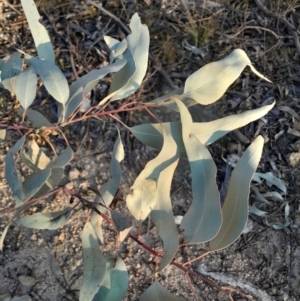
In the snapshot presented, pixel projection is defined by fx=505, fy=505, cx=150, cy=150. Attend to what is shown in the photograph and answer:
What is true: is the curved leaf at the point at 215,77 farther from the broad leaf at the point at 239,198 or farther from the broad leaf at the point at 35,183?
the broad leaf at the point at 35,183

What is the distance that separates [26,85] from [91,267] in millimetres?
441

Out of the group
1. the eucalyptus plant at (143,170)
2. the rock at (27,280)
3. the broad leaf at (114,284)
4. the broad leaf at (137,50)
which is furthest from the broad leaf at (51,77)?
the rock at (27,280)

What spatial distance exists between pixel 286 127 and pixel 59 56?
0.79 meters

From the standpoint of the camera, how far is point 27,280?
141 centimetres

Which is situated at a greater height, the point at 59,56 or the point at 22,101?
the point at 22,101

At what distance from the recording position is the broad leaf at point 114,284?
1.14 metres

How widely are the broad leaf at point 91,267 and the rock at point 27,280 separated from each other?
1.08 ft

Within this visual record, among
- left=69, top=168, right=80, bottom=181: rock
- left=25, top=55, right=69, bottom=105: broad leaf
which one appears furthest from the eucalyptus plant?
left=69, top=168, right=80, bottom=181: rock

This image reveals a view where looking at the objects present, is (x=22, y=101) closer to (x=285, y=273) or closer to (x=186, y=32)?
(x=186, y=32)

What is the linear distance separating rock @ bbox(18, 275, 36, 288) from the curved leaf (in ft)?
2.19

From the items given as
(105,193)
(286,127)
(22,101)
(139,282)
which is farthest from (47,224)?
(286,127)

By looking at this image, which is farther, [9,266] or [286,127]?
[286,127]

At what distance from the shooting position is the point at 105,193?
4.09ft

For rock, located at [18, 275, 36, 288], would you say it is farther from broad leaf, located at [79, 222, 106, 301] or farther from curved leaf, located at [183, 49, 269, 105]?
curved leaf, located at [183, 49, 269, 105]
